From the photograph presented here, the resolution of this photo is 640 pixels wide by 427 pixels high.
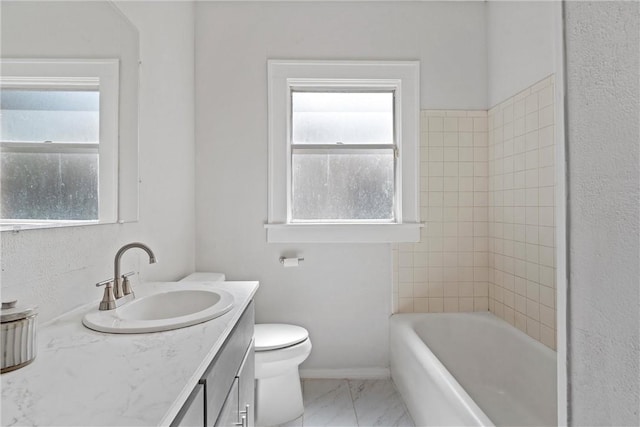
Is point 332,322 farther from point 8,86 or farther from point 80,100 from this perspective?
point 8,86

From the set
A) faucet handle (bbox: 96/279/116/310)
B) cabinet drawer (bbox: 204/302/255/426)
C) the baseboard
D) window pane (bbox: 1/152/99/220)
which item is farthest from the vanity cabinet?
the baseboard

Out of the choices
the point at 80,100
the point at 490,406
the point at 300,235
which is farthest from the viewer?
the point at 300,235

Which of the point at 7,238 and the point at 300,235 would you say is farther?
the point at 300,235

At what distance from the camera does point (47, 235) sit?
0.99 meters

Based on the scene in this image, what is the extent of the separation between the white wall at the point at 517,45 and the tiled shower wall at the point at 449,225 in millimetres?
252

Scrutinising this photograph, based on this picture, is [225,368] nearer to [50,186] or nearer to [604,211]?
[50,186]

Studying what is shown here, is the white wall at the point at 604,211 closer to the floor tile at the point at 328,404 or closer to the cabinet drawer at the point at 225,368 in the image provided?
the cabinet drawer at the point at 225,368

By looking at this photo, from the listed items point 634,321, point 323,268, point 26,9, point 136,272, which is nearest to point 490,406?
point 323,268

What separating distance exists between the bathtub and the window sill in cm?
56

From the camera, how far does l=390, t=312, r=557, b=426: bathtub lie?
4.78 feet

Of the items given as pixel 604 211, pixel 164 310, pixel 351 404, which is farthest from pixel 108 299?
pixel 351 404

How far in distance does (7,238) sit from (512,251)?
2.30 meters

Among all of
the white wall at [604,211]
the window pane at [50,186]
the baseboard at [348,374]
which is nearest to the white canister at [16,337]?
the window pane at [50,186]

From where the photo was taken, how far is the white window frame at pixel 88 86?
88 centimetres
